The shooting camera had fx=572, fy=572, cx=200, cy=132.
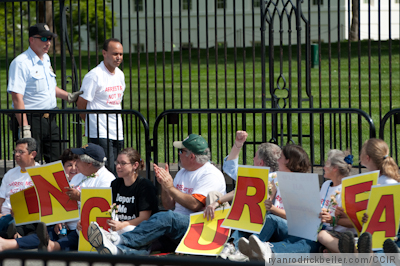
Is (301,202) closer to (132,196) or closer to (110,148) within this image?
(132,196)

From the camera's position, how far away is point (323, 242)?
4.93 metres

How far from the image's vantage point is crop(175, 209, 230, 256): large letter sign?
5.19m

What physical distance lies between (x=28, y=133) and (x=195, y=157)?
7.60 feet

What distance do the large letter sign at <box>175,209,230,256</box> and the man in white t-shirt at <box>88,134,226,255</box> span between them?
0.31ft

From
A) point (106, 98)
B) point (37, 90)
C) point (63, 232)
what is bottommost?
point (63, 232)

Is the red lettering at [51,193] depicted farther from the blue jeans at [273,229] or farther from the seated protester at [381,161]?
the seated protester at [381,161]

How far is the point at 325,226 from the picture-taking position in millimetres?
5184

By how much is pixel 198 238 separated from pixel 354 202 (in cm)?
145

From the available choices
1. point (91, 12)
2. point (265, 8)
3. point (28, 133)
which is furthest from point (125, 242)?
point (91, 12)

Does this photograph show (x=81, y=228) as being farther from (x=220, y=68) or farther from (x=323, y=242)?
(x=220, y=68)

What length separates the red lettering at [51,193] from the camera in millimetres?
5719

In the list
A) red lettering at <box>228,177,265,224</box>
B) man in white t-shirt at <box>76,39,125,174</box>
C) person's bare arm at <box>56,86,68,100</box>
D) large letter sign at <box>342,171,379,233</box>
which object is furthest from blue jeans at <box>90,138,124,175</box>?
large letter sign at <box>342,171,379,233</box>

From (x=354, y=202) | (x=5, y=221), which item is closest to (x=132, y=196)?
(x=5, y=221)

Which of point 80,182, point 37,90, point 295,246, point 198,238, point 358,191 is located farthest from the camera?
point 37,90
